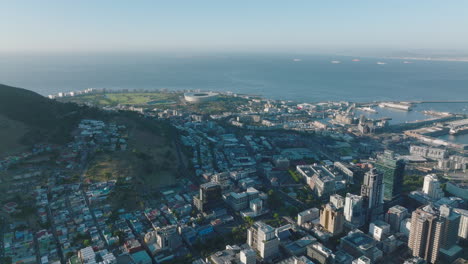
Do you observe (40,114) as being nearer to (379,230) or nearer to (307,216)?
(307,216)

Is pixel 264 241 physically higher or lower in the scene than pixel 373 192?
lower

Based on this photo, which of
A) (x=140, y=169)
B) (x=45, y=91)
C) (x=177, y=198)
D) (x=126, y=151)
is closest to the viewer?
(x=177, y=198)

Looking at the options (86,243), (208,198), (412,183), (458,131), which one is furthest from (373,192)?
(458,131)

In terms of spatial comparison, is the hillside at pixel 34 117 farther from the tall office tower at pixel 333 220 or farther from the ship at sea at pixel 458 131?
the ship at sea at pixel 458 131

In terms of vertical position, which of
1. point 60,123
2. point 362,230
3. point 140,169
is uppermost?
point 60,123

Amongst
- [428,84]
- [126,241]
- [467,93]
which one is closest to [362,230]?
[126,241]

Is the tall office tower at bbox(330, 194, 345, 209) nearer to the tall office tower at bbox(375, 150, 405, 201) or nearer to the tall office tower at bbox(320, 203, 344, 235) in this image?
the tall office tower at bbox(320, 203, 344, 235)

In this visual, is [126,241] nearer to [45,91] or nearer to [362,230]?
[362,230]

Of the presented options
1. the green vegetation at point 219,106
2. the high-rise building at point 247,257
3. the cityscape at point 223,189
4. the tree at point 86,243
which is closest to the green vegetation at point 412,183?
the cityscape at point 223,189
